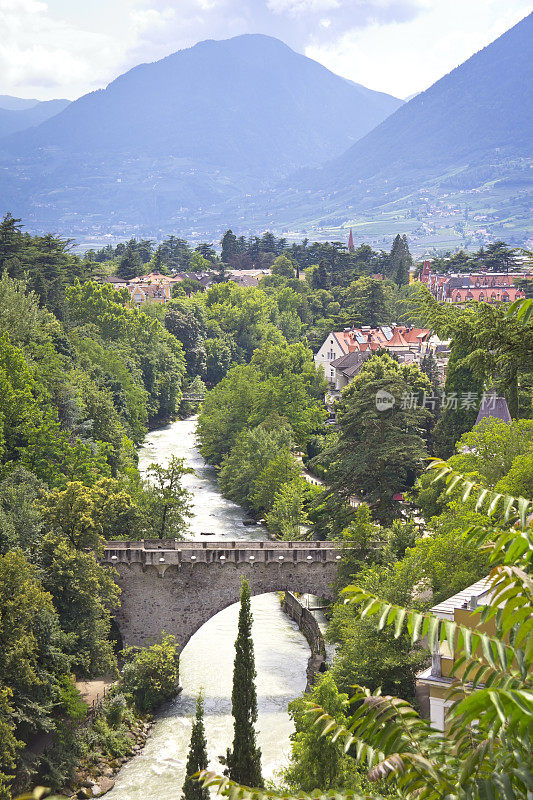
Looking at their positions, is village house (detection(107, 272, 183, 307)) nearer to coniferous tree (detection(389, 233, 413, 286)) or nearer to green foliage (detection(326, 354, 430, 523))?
coniferous tree (detection(389, 233, 413, 286))

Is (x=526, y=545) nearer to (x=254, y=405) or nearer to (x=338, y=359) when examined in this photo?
(x=254, y=405)

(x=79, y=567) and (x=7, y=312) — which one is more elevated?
(x=7, y=312)

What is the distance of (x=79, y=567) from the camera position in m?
36.1

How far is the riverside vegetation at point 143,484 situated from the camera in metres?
30.6

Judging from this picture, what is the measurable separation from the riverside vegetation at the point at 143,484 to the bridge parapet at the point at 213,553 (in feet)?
3.41

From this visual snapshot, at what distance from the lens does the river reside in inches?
1249

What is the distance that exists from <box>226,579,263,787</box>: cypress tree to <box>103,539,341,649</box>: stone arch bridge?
9365 mm

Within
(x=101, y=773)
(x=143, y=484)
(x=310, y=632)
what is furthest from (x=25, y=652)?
(x=143, y=484)

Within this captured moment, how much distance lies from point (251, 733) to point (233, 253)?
142 meters

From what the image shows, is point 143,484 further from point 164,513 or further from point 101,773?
point 101,773

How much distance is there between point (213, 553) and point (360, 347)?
169ft

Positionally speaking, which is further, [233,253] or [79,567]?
[233,253]

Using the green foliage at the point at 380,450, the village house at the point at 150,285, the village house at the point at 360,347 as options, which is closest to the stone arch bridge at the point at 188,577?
the green foliage at the point at 380,450

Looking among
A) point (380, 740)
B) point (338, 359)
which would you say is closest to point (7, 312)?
point (338, 359)
